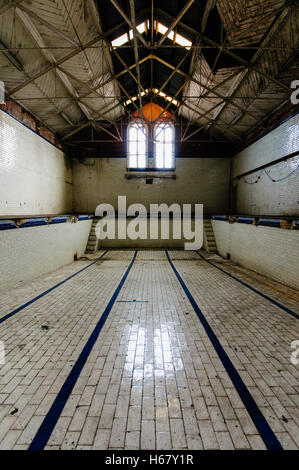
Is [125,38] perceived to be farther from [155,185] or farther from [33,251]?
[33,251]

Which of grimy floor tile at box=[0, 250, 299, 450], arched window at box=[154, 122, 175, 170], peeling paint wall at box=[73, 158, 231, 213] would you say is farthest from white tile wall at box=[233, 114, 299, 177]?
grimy floor tile at box=[0, 250, 299, 450]

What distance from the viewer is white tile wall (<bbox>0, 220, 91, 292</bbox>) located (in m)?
4.79

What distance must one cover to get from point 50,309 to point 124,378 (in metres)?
2.30

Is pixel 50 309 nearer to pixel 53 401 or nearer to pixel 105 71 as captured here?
pixel 53 401

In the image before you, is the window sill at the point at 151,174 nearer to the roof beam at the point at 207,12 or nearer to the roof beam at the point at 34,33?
the roof beam at the point at 34,33

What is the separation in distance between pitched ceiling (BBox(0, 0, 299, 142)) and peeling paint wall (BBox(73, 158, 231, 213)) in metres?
3.38

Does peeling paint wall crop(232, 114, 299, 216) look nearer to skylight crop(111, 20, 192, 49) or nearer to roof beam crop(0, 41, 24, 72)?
skylight crop(111, 20, 192, 49)

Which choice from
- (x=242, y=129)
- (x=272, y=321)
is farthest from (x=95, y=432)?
(x=242, y=129)

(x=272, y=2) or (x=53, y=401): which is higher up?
(x=272, y=2)

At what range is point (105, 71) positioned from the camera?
830 centimetres

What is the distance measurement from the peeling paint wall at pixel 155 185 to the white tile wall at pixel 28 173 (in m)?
1.66

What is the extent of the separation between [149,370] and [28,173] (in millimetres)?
8217

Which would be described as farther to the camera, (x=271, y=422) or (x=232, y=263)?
(x=232, y=263)

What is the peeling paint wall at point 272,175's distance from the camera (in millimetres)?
7123
